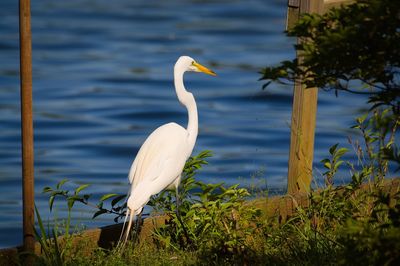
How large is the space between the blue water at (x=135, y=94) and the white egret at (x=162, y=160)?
5.15 feet

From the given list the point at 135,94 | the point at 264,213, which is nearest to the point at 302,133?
the point at 264,213

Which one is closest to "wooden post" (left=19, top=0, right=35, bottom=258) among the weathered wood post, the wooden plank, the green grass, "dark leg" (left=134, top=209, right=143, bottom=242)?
the green grass

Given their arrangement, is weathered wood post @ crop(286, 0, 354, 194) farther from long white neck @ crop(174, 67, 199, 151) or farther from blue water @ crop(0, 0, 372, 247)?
blue water @ crop(0, 0, 372, 247)

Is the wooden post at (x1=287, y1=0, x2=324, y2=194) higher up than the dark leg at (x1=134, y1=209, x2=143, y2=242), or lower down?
higher up

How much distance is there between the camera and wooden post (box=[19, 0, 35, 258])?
458 centimetres

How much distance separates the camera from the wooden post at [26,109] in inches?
180

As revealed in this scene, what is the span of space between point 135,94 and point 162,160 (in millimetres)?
8407

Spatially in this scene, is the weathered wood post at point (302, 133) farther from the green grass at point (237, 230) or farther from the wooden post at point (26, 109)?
the wooden post at point (26, 109)

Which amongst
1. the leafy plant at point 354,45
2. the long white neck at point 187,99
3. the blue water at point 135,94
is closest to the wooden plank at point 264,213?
the long white neck at point 187,99

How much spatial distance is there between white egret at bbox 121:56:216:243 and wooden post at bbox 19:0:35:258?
22.5 inches

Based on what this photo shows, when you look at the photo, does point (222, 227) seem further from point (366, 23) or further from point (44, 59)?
point (44, 59)

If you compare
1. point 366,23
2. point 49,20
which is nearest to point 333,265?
point 366,23

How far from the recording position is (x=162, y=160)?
18.1ft

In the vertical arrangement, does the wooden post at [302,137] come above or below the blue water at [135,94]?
above
